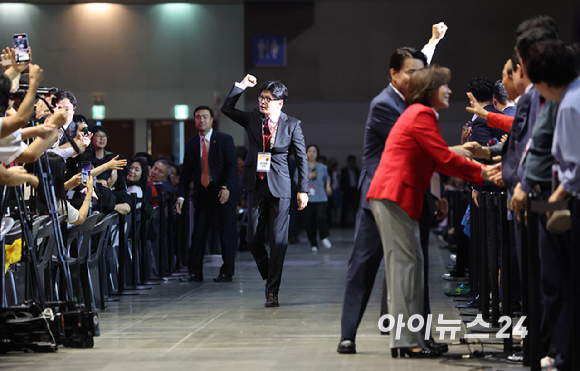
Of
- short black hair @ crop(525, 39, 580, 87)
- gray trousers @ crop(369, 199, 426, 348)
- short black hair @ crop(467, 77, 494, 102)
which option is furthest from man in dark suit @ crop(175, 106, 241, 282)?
short black hair @ crop(525, 39, 580, 87)

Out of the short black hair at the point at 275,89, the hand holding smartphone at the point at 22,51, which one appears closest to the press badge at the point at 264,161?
the short black hair at the point at 275,89

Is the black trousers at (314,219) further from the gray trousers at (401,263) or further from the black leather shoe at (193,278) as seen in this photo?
the gray trousers at (401,263)

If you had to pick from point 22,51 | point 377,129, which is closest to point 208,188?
point 22,51

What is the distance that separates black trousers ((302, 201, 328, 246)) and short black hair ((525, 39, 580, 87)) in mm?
8808

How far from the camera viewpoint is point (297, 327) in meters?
Answer: 5.11

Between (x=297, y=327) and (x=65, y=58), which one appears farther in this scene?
(x=65, y=58)

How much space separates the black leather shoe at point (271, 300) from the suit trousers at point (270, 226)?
0.04m

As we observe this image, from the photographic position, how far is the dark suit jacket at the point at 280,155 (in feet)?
21.0

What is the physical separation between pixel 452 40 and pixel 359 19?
2.25 metres

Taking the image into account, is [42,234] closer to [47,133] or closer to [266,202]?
[47,133]

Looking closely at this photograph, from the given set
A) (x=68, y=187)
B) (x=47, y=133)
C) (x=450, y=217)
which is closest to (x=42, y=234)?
(x=68, y=187)

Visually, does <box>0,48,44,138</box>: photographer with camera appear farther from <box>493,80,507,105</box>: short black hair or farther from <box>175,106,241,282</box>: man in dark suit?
<box>175,106,241,282</box>: man in dark suit

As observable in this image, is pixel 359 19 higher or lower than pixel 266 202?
higher

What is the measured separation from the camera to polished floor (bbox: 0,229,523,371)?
3928 mm
